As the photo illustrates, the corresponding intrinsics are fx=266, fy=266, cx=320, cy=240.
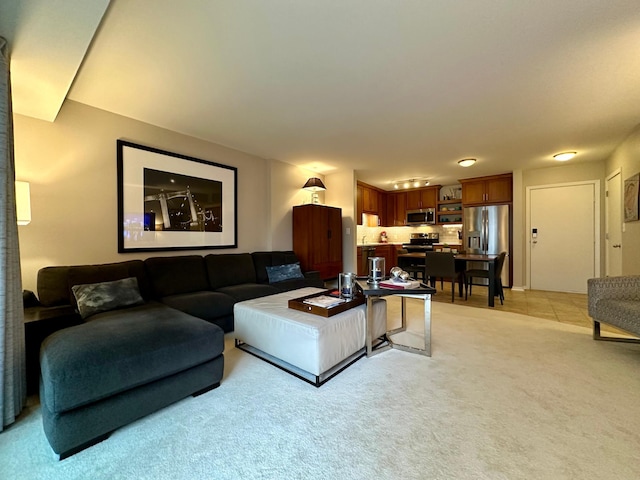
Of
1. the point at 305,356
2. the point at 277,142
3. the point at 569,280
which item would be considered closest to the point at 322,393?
the point at 305,356

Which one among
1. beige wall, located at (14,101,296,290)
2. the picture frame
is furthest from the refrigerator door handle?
beige wall, located at (14,101,296,290)

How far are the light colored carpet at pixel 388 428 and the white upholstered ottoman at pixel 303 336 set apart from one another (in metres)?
0.12

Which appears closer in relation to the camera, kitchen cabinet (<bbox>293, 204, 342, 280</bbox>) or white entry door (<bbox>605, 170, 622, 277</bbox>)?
white entry door (<bbox>605, 170, 622, 277</bbox>)

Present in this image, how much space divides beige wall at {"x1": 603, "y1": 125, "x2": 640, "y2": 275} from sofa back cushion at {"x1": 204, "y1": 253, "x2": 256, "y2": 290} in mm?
4868

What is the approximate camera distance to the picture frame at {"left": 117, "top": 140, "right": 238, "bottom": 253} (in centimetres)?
305

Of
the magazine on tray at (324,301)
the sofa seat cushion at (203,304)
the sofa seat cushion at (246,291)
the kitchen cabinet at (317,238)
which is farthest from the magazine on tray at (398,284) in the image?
the kitchen cabinet at (317,238)

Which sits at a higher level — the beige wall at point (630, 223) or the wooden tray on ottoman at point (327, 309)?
the beige wall at point (630, 223)

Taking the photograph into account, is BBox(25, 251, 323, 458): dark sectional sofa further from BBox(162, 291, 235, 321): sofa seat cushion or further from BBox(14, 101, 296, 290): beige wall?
BBox(14, 101, 296, 290): beige wall

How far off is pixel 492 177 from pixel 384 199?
2.60 m

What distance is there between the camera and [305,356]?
1.95 meters

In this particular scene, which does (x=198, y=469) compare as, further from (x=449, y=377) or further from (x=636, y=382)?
(x=636, y=382)

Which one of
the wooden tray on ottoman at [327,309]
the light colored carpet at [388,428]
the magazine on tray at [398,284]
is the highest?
the magazine on tray at [398,284]

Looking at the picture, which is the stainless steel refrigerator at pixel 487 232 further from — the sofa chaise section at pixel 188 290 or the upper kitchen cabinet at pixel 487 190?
the sofa chaise section at pixel 188 290

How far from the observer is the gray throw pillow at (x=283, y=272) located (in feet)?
12.9
